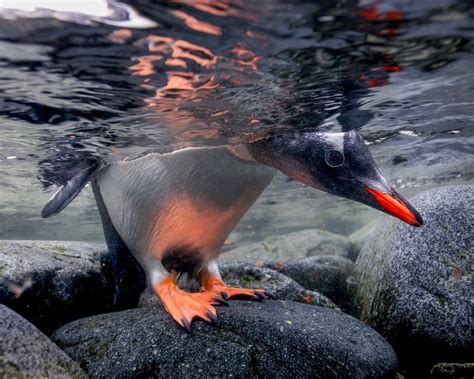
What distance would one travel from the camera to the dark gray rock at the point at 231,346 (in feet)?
9.40

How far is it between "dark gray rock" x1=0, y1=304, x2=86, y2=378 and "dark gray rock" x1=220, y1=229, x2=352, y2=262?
8.53m

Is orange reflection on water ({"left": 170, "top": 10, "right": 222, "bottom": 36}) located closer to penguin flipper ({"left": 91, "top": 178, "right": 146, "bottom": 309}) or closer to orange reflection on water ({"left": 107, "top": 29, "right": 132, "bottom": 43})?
orange reflection on water ({"left": 107, "top": 29, "right": 132, "bottom": 43})

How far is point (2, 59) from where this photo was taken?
10.1 ft

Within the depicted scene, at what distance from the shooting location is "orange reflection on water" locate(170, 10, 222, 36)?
2577mm

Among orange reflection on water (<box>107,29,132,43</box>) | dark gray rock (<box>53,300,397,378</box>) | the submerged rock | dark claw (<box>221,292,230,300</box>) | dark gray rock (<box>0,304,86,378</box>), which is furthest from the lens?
dark claw (<box>221,292,230,300</box>)

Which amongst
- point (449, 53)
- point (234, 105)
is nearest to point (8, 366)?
point (234, 105)

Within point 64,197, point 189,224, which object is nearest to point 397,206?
point 189,224

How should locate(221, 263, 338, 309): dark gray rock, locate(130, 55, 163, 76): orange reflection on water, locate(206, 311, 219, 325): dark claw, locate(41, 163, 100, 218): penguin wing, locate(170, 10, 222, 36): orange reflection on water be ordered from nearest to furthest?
1. locate(170, 10, 222, 36): orange reflection on water
2. locate(130, 55, 163, 76): orange reflection on water
3. locate(206, 311, 219, 325): dark claw
4. locate(221, 263, 338, 309): dark gray rock
5. locate(41, 163, 100, 218): penguin wing

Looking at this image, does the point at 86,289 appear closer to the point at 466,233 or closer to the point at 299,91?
the point at 299,91

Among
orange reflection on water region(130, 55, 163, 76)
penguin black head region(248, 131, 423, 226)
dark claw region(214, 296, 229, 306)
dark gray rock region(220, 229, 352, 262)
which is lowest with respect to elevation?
dark gray rock region(220, 229, 352, 262)

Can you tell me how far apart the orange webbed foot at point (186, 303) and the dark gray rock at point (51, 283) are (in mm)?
1073

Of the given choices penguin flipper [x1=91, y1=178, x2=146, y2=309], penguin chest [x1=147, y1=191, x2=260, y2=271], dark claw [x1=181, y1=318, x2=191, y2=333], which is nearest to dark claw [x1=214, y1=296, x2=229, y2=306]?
dark claw [x1=181, y1=318, x2=191, y2=333]

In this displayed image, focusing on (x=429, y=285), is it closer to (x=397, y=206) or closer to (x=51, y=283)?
(x=397, y=206)

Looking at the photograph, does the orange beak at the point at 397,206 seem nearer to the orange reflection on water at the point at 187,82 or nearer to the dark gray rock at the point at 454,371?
the dark gray rock at the point at 454,371
